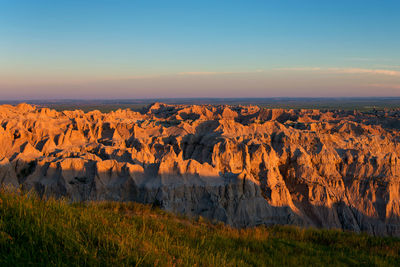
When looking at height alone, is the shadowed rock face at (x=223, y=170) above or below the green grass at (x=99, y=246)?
below

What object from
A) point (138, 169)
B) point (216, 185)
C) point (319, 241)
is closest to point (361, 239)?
point (319, 241)

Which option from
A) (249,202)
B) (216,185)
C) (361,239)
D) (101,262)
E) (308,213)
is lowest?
(308,213)

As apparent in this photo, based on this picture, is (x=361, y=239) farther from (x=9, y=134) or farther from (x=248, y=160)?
(x=9, y=134)

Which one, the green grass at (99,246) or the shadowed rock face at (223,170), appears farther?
the shadowed rock face at (223,170)

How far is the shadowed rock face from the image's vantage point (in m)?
20.3

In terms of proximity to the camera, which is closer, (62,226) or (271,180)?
(62,226)

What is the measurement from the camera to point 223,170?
2984cm

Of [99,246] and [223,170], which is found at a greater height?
[99,246]

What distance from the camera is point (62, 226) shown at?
3.56 m

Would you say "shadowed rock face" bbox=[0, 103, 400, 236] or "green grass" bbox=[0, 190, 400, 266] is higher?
"green grass" bbox=[0, 190, 400, 266]

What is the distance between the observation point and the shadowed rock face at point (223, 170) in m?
20.3

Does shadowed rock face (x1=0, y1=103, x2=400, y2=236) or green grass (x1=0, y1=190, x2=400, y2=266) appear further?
shadowed rock face (x1=0, y1=103, x2=400, y2=236)

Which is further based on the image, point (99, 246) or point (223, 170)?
point (223, 170)

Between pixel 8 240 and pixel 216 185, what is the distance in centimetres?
1873
